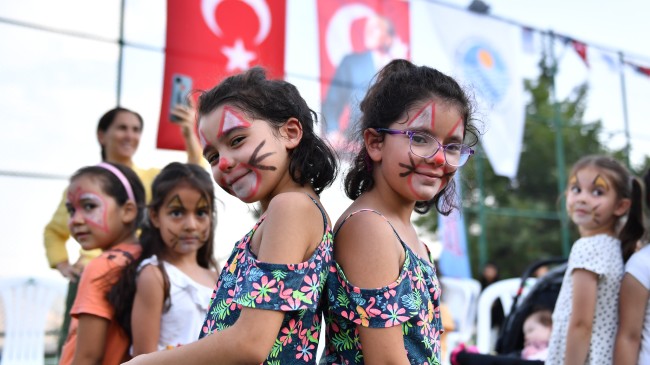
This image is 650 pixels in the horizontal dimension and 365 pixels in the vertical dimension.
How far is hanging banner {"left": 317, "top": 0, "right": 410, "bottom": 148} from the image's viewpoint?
6531mm

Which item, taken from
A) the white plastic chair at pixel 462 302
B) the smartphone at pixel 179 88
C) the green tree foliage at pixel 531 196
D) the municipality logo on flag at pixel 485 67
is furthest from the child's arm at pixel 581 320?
the green tree foliage at pixel 531 196

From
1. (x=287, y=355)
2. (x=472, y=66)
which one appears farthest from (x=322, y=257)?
(x=472, y=66)

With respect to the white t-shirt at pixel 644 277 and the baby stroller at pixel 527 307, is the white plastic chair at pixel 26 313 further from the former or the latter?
the white t-shirt at pixel 644 277

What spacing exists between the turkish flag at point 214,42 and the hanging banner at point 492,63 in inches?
101

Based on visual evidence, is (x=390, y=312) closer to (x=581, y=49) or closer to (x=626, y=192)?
(x=626, y=192)

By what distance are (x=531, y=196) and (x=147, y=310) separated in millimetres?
28376

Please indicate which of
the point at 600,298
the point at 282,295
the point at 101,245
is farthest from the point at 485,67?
the point at 282,295

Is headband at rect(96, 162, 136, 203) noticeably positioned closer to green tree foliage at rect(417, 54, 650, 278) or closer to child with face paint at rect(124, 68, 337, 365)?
child with face paint at rect(124, 68, 337, 365)

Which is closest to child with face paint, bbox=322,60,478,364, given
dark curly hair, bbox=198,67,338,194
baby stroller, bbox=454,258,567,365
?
dark curly hair, bbox=198,67,338,194

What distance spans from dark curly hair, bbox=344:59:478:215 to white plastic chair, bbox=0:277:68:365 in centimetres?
322

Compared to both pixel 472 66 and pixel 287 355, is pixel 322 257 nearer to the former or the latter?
pixel 287 355

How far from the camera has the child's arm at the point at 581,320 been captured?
2.57 m

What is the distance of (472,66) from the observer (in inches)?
315

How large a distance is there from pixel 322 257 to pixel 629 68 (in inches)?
389
